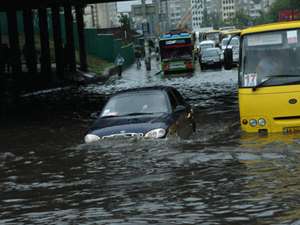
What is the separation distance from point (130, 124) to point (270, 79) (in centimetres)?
279

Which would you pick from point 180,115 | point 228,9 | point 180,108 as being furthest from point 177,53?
point 228,9

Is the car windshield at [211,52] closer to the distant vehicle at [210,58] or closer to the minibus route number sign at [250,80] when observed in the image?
the distant vehicle at [210,58]

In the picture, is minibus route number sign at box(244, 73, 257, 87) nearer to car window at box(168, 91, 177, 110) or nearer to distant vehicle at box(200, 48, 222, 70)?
car window at box(168, 91, 177, 110)

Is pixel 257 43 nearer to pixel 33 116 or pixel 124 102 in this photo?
pixel 124 102

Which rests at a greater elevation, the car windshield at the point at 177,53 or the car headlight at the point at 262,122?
the car headlight at the point at 262,122

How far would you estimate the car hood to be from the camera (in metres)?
14.2

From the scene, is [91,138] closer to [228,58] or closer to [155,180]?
[228,58]

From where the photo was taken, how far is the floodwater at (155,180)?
8.52 meters

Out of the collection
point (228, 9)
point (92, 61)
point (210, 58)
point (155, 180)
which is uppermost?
point (155, 180)

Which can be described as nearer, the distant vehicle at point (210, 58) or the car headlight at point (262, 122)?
the car headlight at point (262, 122)

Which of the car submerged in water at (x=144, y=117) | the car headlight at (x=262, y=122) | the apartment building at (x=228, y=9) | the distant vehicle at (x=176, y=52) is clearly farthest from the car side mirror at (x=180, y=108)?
the apartment building at (x=228, y=9)

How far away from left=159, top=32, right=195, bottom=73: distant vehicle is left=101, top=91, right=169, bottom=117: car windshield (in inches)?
1492

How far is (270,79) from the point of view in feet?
46.7

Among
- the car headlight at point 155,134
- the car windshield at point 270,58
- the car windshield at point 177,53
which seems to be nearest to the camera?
the car headlight at point 155,134
